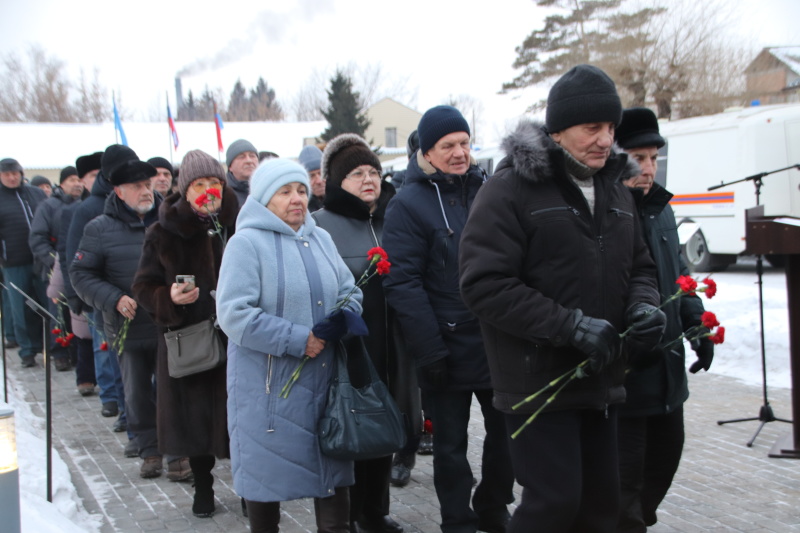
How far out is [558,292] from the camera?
10.1 feet

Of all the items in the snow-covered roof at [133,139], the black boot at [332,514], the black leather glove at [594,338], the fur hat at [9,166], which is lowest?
the black boot at [332,514]

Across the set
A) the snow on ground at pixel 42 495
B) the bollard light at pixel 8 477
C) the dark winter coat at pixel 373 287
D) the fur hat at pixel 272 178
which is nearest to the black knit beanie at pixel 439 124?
the dark winter coat at pixel 373 287

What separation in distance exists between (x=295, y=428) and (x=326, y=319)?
1.68 feet

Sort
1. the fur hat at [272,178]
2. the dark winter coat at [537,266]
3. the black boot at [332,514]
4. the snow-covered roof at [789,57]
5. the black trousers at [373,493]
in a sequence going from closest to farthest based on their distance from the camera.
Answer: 1. the dark winter coat at [537,266]
2. the black boot at [332,514]
3. the fur hat at [272,178]
4. the black trousers at [373,493]
5. the snow-covered roof at [789,57]

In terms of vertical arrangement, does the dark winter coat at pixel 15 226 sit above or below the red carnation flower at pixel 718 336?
above

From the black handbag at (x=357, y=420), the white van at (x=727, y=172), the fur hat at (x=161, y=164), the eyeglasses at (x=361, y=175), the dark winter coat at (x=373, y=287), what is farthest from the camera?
the white van at (x=727, y=172)

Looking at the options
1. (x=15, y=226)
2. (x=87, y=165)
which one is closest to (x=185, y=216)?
(x=87, y=165)

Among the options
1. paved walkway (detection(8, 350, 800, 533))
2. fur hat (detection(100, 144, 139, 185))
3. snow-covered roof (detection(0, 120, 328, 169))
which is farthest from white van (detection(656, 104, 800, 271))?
snow-covered roof (detection(0, 120, 328, 169))

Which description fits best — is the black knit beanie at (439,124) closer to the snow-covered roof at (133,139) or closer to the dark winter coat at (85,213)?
the dark winter coat at (85,213)

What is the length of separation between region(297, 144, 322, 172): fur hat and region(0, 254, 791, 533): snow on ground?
10.1 ft

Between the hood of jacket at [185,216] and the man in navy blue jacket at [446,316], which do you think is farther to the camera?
the hood of jacket at [185,216]

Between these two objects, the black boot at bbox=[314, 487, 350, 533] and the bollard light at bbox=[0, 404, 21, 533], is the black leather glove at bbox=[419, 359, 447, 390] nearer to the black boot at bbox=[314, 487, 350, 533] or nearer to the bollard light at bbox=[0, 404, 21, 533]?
the black boot at bbox=[314, 487, 350, 533]

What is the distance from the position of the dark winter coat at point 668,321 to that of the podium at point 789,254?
175 cm

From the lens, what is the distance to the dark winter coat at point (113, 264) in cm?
607
